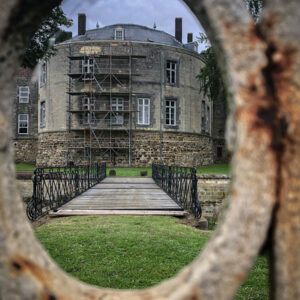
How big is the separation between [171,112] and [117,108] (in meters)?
4.35

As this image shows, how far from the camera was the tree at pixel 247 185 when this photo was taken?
882 mm

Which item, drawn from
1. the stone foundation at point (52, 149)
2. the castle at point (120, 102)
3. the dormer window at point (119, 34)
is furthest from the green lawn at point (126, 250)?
the dormer window at point (119, 34)

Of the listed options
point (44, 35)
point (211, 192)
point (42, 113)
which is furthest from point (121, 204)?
point (42, 113)

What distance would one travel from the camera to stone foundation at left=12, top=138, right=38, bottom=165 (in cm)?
3073

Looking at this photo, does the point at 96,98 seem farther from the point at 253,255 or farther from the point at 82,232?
the point at 253,255

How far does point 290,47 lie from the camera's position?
35.8 inches

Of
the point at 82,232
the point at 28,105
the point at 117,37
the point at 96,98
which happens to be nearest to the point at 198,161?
the point at 96,98

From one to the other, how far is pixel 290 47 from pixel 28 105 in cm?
3348

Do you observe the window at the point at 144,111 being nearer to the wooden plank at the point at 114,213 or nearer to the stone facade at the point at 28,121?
the stone facade at the point at 28,121

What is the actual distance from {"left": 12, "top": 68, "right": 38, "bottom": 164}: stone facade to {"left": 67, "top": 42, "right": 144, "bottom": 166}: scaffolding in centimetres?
830

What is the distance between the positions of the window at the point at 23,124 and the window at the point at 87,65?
10.4m

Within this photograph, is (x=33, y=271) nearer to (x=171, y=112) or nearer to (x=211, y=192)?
(x=211, y=192)

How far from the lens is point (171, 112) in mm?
25344

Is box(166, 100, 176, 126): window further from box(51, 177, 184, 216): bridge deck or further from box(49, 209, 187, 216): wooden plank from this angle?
box(49, 209, 187, 216): wooden plank
